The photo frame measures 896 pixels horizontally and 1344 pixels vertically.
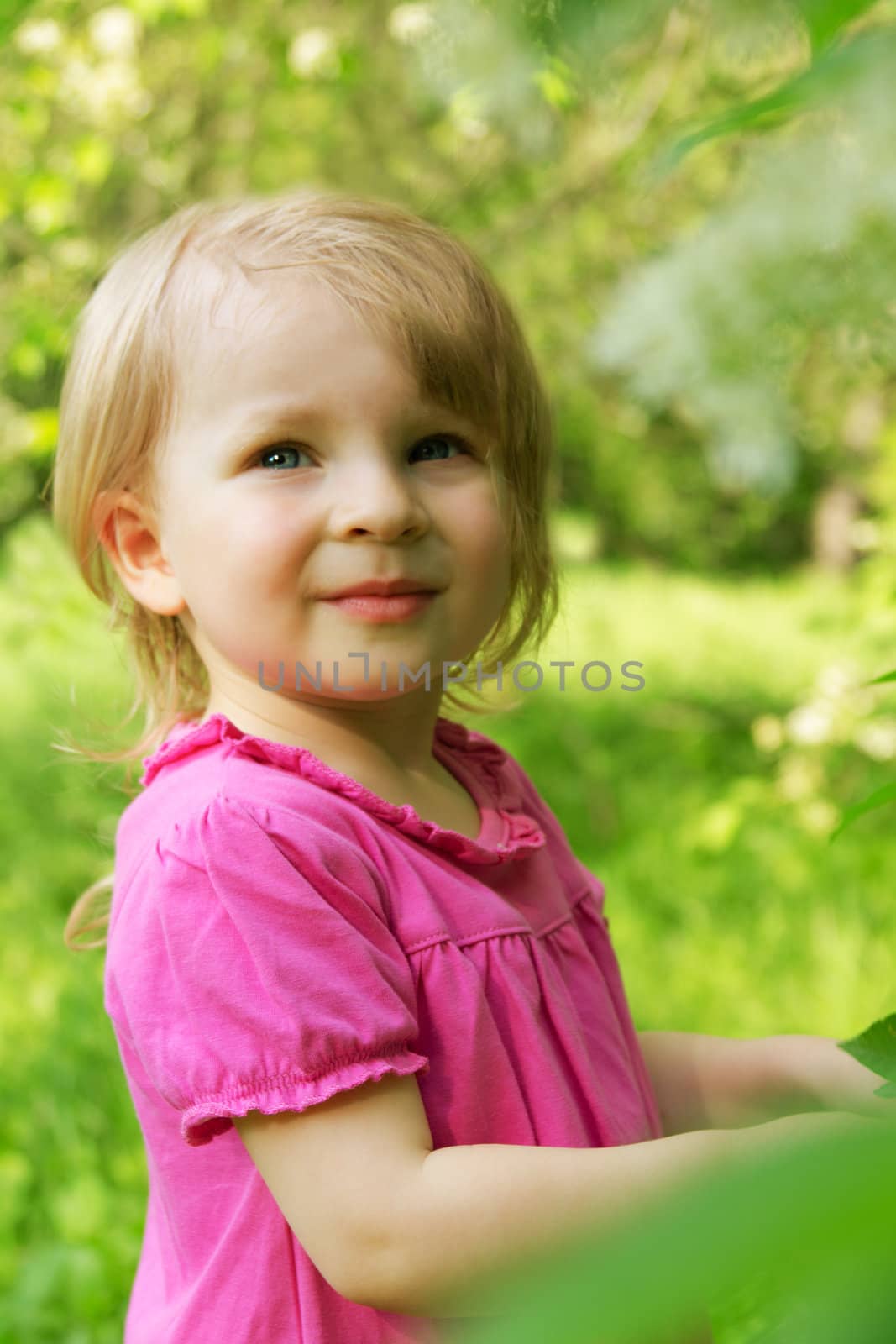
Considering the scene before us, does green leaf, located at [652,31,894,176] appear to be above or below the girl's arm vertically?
above

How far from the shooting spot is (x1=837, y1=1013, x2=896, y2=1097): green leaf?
56 centimetres

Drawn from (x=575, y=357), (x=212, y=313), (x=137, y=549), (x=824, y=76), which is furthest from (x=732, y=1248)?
(x=575, y=357)

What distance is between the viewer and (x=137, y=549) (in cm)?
124

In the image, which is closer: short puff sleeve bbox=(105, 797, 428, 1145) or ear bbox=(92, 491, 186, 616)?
short puff sleeve bbox=(105, 797, 428, 1145)

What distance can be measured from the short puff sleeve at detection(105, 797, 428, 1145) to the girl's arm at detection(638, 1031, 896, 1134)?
470 mm

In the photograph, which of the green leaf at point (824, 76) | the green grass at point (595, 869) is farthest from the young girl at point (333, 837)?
the green leaf at point (824, 76)

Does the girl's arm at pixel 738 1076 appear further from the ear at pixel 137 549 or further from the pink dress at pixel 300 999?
the ear at pixel 137 549

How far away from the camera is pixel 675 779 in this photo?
4.81 metres

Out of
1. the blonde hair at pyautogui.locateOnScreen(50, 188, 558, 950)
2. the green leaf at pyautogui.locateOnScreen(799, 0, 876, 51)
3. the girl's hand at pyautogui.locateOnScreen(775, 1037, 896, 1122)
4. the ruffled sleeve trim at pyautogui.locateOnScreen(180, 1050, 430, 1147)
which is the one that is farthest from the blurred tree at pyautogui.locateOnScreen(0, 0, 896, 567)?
the girl's hand at pyautogui.locateOnScreen(775, 1037, 896, 1122)

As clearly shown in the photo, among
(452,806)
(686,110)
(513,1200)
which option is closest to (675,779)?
(686,110)

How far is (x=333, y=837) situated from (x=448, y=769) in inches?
14.0

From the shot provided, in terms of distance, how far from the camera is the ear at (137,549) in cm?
121

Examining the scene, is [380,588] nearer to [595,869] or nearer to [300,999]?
[300,999]

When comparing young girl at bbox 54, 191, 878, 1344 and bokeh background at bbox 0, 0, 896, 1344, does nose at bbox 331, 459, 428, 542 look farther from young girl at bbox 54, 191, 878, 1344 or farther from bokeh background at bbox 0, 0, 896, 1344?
bokeh background at bbox 0, 0, 896, 1344
